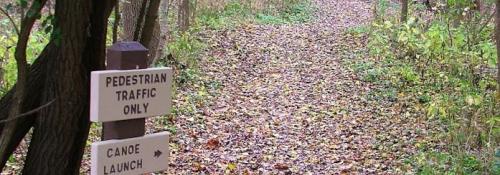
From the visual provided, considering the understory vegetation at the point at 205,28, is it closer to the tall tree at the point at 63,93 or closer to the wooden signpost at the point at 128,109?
the tall tree at the point at 63,93

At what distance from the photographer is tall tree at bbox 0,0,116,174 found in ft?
11.6

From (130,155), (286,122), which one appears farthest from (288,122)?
(130,155)

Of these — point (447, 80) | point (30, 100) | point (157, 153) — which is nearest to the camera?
point (157, 153)

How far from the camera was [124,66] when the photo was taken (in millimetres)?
2957

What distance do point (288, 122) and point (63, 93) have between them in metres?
5.64

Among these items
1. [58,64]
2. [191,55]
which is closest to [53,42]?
[58,64]

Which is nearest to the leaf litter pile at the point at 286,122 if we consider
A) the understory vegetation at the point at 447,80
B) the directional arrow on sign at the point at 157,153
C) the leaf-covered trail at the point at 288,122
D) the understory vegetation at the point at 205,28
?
the leaf-covered trail at the point at 288,122

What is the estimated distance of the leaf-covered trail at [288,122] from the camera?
701 centimetres

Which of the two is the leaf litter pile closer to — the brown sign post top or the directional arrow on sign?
the directional arrow on sign

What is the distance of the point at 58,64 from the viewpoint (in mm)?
3613

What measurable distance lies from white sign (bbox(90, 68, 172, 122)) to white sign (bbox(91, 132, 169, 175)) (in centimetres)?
13

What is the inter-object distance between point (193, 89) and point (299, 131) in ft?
9.24

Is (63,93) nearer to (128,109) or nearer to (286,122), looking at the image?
(128,109)

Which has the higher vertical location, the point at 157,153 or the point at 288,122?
the point at 157,153
